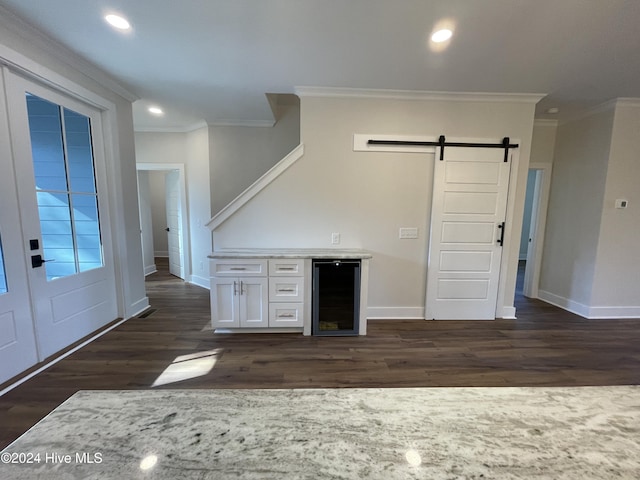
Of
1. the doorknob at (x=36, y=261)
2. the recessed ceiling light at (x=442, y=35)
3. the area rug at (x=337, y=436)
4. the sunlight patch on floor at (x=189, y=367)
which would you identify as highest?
the recessed ceiling light at (x=442, y=35)

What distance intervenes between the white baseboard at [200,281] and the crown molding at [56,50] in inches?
113

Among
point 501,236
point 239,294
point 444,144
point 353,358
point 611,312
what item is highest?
point 444,144

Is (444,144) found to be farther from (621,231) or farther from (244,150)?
(244,150)

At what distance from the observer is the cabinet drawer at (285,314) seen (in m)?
2.89

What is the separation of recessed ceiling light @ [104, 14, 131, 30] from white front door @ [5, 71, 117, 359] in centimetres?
88

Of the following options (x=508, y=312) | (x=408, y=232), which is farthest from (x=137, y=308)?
(x=508, y=312)

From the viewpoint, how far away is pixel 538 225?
4125 millimetres

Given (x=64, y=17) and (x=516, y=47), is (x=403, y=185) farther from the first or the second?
(x=64, y=17)

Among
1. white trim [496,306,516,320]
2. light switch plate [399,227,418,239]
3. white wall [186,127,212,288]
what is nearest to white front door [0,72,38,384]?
white wall [186,127,212,288]

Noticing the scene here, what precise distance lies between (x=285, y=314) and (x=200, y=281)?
2529 mm

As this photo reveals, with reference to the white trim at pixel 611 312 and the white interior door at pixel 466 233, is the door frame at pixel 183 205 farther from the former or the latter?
the white trim at pixel 611 312

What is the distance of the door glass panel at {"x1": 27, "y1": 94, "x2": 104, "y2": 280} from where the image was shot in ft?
7.46

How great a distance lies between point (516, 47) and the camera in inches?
86.0

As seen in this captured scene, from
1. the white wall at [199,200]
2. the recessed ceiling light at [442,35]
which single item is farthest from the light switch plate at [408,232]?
the white wall at [199,200]
